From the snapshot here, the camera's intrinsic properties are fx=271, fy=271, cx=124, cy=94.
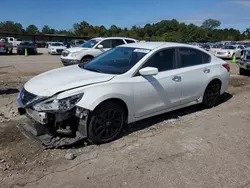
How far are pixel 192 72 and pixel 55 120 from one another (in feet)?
10.2

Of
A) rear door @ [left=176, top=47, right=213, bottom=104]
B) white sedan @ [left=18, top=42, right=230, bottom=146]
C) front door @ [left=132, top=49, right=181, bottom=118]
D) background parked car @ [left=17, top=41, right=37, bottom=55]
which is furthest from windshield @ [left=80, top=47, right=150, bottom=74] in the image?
background parked car @ [left=17, top=41, right=37, bottom=55]

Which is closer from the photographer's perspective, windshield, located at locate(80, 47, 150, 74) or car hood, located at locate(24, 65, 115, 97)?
car hood, located at locate(24, 65, 115, 97)

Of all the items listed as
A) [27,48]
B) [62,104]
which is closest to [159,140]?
[62,104]

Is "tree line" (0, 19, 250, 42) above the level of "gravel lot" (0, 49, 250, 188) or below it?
above

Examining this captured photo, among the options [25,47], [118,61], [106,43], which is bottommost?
[118,61]

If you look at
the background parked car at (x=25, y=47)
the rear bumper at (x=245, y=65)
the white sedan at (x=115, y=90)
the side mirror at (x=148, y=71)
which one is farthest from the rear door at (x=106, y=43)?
the background parked car at (x=25, y=47)

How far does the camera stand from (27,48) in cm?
2825

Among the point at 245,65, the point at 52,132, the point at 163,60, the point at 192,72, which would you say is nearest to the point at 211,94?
the point at 192,72

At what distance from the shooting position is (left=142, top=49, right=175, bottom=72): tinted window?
16.6 feet

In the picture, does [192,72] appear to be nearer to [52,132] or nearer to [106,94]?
[106,94]

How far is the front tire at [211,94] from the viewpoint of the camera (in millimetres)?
6293

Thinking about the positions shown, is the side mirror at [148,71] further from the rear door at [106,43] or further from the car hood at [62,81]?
the rear door at [106,43]

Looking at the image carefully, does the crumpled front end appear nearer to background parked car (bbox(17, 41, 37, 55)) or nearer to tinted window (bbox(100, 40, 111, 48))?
tinted window (bbox(100, 40, 111, 48))

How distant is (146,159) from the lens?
12.8ft
